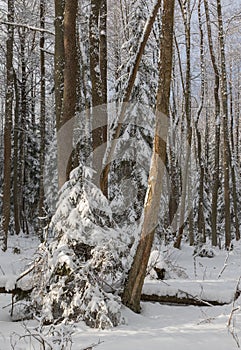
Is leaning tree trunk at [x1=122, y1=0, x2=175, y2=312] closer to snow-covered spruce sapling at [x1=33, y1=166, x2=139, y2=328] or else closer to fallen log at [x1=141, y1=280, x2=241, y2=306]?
snow-covered spruce sapling at [x1=33, y1=166, x2=139, y2=328]

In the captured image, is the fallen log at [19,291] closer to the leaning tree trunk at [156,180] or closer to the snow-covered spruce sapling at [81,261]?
the snow-covered spruce sapling at [81,261]

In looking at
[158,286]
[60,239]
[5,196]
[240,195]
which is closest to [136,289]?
[158,286]

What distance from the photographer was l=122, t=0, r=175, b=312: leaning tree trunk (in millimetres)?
5930

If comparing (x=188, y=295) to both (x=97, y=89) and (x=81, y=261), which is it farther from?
(x=97, y=89)

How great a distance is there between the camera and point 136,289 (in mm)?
5926

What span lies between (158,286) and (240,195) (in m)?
22.5

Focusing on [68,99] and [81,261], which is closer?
[81,261]

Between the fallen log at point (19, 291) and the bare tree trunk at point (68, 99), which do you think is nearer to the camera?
the fallen log at point (19, 291)

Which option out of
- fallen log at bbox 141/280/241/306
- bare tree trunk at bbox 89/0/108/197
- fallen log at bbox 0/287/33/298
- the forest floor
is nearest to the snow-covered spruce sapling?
the forest floor

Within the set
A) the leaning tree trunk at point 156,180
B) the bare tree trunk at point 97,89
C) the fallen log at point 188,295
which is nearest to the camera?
the leaning tree trunk at point 156,180

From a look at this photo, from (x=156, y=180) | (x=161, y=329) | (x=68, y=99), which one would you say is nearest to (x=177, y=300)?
(x=161, y=329)

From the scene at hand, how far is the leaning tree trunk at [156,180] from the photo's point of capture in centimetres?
593

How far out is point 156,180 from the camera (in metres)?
6.07

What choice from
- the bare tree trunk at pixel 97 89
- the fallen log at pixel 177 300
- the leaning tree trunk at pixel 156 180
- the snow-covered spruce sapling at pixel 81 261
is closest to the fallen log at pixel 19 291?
the snow-covered spruce sapling at pixel 81 261
